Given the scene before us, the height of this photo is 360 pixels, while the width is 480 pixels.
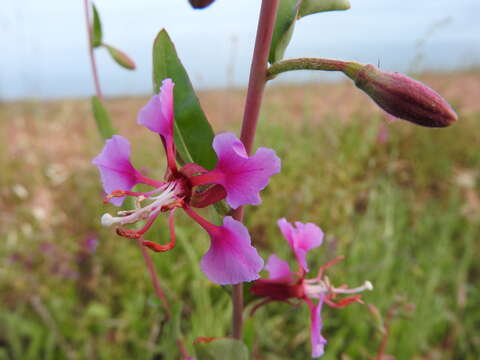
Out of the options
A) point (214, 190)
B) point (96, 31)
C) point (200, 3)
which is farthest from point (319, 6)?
point (96, 31)

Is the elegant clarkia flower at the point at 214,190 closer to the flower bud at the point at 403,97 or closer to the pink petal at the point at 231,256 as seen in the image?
the pink petal at the point at 231,256

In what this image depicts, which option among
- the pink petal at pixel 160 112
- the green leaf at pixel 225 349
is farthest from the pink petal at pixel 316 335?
the pink petal at pixel 160 112

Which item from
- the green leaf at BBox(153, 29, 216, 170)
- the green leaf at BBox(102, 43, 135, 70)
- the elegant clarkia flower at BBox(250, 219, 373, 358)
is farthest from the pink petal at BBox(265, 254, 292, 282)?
the green leaf at BBox(102, 43, 135, 70)

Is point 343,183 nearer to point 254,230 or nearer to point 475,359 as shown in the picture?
point 254,230

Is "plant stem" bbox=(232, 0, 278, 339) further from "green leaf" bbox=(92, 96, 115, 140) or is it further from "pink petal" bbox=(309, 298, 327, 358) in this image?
"green leaf" bbox=(92, 96, 115, 140)

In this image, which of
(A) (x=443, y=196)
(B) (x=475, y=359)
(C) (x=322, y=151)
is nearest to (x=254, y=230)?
(C) (x=322, y=151)

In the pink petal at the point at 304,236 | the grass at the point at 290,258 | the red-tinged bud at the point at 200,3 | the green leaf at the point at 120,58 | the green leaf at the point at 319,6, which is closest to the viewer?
the red-tinged bud at the point at 200,3

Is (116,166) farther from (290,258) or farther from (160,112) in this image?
(290,258)
